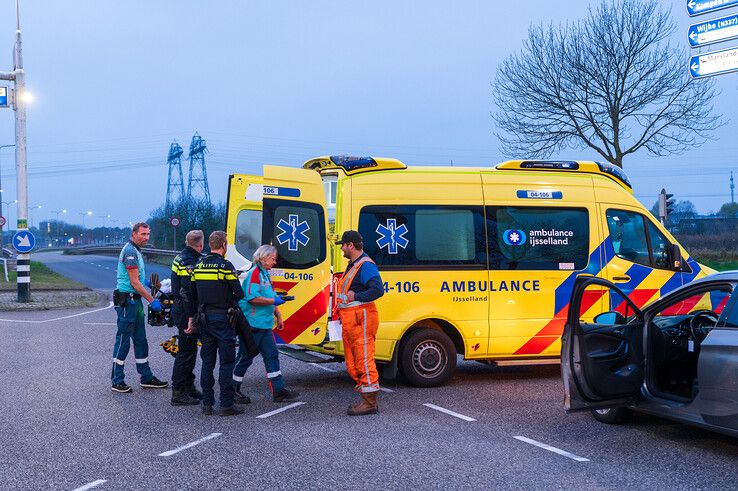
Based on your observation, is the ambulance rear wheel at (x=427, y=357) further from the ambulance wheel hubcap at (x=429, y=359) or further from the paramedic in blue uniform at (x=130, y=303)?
the paramedic in blue uniform at (x=130, y=303)

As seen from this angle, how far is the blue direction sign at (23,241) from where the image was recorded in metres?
21.4

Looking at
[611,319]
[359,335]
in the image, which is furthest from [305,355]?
[611,319]

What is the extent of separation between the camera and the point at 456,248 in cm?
919

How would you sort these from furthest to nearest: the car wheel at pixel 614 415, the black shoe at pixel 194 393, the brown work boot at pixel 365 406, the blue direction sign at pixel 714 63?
the blue direction sign at pixel 714 63, the black shoe at pixel 194 393, the brown work boot at pixel 365 406, the car wheel at pixel 614 415

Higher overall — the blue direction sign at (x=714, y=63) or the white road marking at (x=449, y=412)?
the blue direction sign at (x=714, y=63)

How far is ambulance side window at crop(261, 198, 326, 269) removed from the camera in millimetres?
8883

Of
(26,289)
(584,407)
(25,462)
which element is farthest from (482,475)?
(26,289)

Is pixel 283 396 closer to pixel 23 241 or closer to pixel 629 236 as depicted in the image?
pixel 629 236

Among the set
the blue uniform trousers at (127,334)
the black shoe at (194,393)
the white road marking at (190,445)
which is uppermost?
Answer: the blue uniform trousers at (127,334)

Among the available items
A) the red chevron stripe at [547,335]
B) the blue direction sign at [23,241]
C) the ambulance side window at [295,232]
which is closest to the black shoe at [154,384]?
the ambulance side window at [295,232]

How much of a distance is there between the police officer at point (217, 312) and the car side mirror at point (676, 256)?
5.22 m

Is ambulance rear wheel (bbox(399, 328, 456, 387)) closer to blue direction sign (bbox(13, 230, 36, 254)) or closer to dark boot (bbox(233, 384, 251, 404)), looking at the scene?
dark boot (bbox(233, 384, 251, 404))

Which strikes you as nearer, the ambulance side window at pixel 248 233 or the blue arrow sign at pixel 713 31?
the ambulance side window at pixel 248 233

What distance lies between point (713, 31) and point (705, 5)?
57 cm
